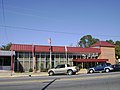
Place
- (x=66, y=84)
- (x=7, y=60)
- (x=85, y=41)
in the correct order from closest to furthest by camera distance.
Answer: (x=66, y=84) → (x=7, y=60) → (x=85, y=41)

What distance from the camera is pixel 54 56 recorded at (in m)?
59.6

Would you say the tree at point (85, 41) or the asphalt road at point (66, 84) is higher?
the tree at point (85, 41)

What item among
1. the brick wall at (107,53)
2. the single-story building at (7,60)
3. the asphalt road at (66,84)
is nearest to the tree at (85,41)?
the brick wall at (107,53)

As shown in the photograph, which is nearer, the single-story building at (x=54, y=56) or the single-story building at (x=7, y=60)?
the single-story building at (x=7, y=60)

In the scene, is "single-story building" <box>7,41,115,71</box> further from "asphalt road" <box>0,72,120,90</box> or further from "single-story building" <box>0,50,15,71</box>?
"asphalt road" <box>0,72,120,90</box>

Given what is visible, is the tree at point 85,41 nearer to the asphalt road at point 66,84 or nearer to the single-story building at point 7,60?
the single-story building at point 7,60

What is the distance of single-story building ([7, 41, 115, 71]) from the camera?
55.6 meters

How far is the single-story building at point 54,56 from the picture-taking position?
55562mm

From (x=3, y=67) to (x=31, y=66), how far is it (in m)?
6.14

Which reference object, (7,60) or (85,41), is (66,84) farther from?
(85,41)

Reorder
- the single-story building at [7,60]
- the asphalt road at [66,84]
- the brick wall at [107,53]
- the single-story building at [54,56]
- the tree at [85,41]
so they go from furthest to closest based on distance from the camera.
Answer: the tree at [85,41] → the brick wall at [107,53] → the single-story building at [54,56] → the single-story building at [7,60] → the asphalt road at [66,84]

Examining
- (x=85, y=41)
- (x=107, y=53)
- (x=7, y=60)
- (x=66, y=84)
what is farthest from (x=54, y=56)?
(x=85, y=41)

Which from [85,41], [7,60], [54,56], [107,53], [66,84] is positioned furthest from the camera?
[85,41]

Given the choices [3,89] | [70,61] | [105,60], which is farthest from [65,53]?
[3,89]
